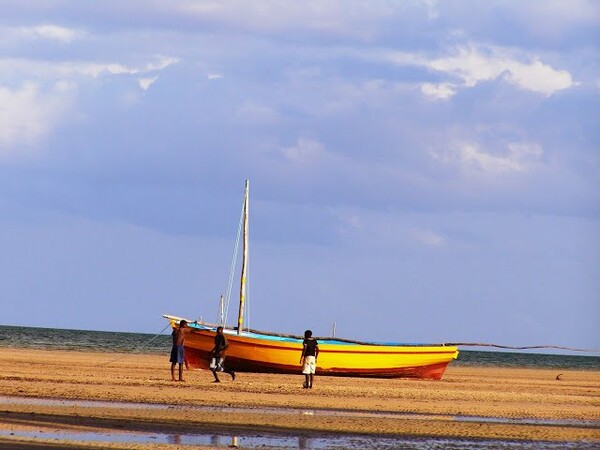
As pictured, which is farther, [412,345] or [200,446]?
[412,345]

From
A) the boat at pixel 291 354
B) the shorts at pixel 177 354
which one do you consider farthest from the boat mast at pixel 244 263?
the shorts at pixel 177 354

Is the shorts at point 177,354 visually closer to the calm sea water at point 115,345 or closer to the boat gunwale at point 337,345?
the boat gunwale at point 337,345

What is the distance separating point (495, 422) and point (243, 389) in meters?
8.67

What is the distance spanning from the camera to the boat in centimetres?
4234

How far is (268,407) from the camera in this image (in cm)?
2592

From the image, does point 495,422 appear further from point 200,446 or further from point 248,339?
point 248,339

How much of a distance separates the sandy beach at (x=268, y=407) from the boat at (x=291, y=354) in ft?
9.53

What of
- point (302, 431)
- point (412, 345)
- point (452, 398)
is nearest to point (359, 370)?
point (412, 345)

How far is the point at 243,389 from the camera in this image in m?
31.5

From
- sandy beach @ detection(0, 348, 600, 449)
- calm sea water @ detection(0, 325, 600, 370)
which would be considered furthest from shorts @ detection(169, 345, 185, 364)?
calm sea water @ detection(0, 325, 600, 370)

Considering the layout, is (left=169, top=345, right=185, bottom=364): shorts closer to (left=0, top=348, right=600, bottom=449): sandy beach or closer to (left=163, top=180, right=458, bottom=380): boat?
(left=0, top=348, right=600, bottom=449): sandy beach

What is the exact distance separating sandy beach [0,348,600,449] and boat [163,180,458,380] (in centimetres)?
291

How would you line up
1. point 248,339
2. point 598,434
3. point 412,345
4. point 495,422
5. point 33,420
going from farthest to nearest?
1. point 412,345
2. point 248,339
3. point 495,422
4. point 598,434
5. point 33,420

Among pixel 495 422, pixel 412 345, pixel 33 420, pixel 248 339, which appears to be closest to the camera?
pixel 33 420
